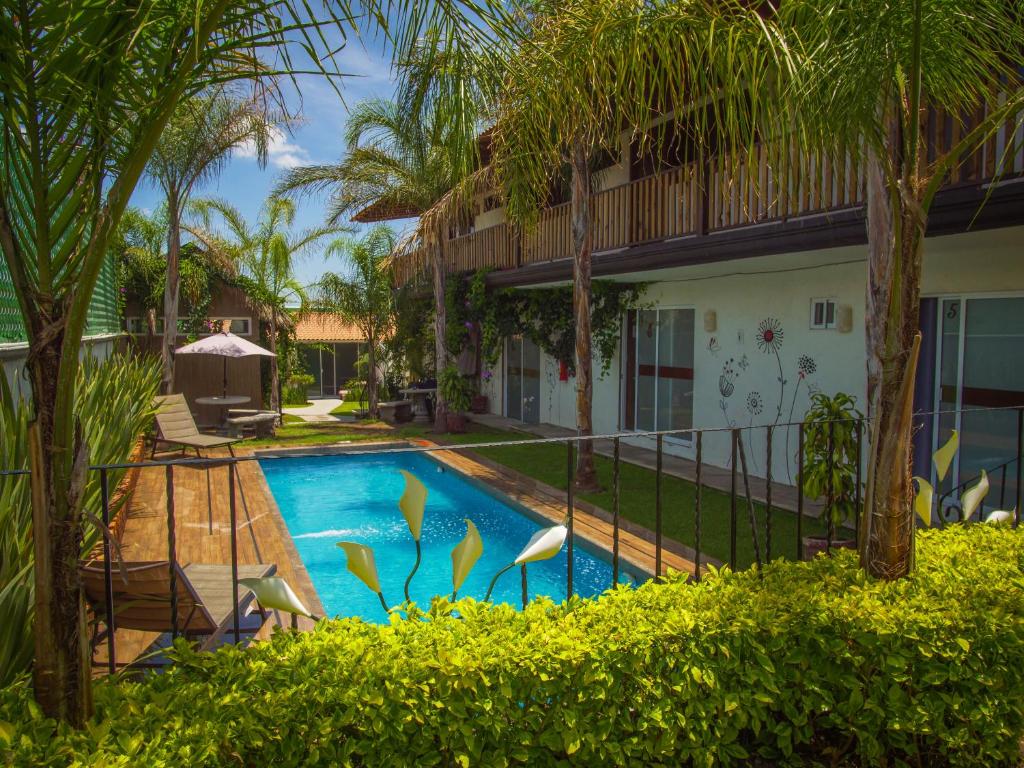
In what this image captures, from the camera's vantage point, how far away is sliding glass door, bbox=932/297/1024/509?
23.4 feet

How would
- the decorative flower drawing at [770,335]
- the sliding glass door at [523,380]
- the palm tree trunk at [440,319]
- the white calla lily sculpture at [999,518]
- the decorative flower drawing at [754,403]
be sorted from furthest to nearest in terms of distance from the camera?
the sliding glass door at [523,380] → the palm tree trunk at [440,319] → the decorative flower drawing at [754,403] → the decorative flower drawing at [770,335] → the white calla lily sculpture at [999,518]

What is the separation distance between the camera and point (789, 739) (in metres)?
2.78

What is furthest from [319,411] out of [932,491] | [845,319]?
[932,491]

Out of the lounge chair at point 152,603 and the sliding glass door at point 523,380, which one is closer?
the lounge chair at point 152,603

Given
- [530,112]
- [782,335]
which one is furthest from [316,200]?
[530,112]

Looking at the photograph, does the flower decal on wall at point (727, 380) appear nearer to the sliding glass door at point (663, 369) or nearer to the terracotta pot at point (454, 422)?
the sliding glass door at point (663, 369)

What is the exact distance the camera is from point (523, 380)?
1731 centimetres

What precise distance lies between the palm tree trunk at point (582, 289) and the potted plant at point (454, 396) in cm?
615

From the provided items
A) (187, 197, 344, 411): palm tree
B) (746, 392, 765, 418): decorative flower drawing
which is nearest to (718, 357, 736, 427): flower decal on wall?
(746, 392, 765, 418): decorative flower drawing

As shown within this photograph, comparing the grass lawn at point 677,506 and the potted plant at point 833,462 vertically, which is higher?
the potted plant at point 833,462

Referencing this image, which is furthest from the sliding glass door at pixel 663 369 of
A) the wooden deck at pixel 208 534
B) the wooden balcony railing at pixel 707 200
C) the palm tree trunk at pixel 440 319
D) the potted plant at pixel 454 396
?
the wooden deck at pixel 208 534

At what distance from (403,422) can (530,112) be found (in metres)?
14.7

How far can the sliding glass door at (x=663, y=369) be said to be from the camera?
11820 millimetres

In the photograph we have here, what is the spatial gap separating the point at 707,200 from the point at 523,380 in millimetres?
9063
